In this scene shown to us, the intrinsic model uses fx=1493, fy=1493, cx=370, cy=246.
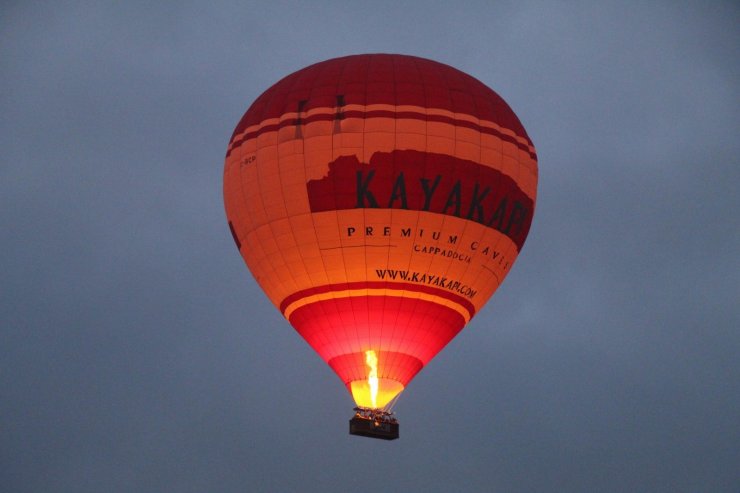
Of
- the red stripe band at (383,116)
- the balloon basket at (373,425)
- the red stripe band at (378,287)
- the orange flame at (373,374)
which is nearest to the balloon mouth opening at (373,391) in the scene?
the orange flame at (373,374)

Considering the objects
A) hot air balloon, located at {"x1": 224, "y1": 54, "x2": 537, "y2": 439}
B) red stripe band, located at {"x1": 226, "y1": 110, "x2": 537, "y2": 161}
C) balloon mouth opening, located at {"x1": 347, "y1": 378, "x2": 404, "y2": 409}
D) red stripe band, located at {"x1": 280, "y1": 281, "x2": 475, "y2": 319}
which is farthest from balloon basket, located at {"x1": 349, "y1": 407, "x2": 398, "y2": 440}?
red stripe band, located at {"x1": 226, "y1": 110, "x2": 537, "y2": 161}

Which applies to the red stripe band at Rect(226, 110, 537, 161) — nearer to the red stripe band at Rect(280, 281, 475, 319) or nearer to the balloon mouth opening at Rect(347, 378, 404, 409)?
the red stripe band at Rect(280, 281, 475, 319)

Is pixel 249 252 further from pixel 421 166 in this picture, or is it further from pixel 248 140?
pixel 421 166

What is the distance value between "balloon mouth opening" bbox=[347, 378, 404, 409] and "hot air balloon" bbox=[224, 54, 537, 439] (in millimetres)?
32

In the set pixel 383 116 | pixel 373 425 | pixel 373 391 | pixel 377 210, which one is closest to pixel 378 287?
pixel 377 210

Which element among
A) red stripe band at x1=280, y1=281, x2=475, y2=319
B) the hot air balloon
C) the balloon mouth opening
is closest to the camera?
the hot air balloon

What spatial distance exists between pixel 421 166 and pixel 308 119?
2774mm

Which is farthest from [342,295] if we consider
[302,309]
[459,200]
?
[459,200]

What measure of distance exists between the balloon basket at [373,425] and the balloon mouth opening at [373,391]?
21cm

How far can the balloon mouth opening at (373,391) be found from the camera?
33312 millimetres

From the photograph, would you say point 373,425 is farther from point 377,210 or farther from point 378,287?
point 377,210

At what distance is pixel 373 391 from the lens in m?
33.3

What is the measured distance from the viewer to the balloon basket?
3288cm

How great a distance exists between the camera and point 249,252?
34750 mm
